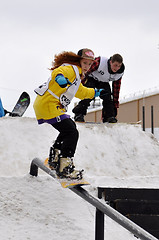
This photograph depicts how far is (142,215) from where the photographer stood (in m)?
4.09

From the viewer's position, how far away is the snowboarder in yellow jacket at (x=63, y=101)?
10.8 feet

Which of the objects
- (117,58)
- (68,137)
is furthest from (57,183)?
(117,58)

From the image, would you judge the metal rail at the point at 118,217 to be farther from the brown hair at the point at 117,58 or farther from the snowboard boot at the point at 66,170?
the brown hair at the point at 117,58

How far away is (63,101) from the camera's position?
135 inches

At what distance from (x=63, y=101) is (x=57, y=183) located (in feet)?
4.15

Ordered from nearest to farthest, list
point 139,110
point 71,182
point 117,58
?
point 71,182, point 117,58, point 139,110

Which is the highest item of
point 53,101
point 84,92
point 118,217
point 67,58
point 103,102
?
point 67,58

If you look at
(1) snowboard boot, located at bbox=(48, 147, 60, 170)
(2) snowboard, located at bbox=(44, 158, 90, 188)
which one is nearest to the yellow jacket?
(1) snowboard boot, located at bbox=(48, 147, 60, 170)

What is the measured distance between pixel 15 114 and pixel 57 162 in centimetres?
490

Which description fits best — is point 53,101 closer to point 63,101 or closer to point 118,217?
point 63,101

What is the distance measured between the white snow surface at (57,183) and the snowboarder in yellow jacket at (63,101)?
0.57 m

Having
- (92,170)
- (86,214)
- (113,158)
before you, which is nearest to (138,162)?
(113,158)

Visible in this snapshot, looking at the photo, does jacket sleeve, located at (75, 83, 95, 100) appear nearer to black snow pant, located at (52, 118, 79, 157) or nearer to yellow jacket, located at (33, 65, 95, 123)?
yellow jacket, located at (33, 65, 95, 123)

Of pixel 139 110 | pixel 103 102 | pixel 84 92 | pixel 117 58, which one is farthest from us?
pixel 139 110
